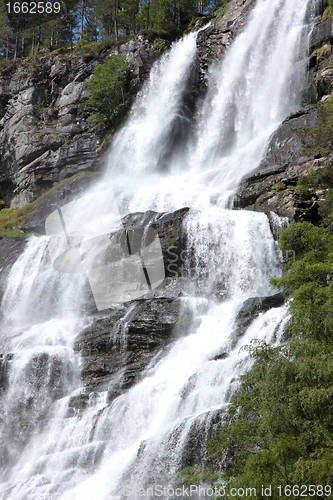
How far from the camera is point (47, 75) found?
132 ft

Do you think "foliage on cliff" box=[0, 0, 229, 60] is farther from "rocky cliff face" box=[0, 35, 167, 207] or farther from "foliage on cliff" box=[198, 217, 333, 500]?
"foliage on cliff" box=[198, 217, 333, 500]

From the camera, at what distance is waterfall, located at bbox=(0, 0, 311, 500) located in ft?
36.7

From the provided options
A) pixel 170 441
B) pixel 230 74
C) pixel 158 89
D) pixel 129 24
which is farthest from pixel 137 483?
pixel 129 24

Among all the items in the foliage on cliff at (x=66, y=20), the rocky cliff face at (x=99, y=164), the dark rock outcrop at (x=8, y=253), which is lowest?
the dark rock outcrop at (x=8, y=253)

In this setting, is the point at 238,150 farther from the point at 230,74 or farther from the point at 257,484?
the point at 257,484

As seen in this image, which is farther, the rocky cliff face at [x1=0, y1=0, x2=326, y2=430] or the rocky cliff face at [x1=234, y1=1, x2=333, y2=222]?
the rocky cliff face at [x1=234, y1=1, x2=333, y2=222]

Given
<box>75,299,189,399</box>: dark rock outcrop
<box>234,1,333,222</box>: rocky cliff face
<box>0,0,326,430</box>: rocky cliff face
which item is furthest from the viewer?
<box>234,1,333,222</box>: rocky cliff face

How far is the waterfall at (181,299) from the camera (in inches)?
440

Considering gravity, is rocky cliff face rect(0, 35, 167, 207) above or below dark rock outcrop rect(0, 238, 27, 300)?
above

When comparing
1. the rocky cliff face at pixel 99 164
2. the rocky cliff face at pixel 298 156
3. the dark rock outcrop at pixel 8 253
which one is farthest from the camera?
the dark rock outcrop at pixel 8 253

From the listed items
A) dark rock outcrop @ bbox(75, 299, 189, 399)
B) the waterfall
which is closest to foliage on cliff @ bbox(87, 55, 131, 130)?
the waterfall

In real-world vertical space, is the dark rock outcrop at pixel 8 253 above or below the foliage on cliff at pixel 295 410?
below

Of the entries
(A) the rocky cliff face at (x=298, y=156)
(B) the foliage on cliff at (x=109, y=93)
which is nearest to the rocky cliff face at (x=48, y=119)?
(B) the foliage on cliff at (x=109, y=93)

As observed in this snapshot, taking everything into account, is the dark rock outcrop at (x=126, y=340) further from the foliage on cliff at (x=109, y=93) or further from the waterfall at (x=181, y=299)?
the foliage on cliff at (x=109, y=93)
